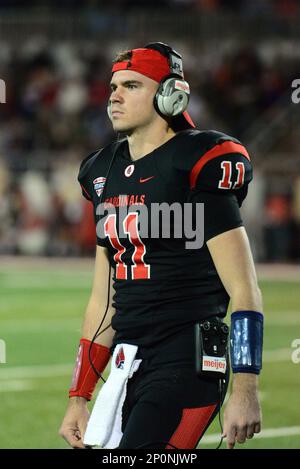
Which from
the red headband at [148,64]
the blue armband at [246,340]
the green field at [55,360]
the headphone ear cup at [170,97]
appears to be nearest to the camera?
the blue armband at [246,340]

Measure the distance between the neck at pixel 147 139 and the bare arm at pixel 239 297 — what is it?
1.59 feet

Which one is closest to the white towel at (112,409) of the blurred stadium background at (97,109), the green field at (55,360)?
the green field at (55,360)

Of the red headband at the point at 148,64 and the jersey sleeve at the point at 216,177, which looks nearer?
the jersey sleeve at the point at 216,177

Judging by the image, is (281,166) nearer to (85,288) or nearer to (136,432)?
(85,288)

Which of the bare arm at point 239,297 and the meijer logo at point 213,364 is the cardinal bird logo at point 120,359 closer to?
the meijer logo at point 213,364

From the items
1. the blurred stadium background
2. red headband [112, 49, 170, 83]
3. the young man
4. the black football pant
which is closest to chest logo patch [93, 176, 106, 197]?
the young man

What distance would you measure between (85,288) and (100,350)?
1182 centimetres

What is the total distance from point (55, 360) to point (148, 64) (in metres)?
5.59

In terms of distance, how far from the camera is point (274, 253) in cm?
2095

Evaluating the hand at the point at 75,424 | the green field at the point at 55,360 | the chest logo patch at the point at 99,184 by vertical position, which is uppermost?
the chest logo patch at the point at 99,184

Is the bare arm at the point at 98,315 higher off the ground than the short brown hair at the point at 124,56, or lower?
lower

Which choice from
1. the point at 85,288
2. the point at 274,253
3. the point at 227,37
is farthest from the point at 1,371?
the point at 227,37

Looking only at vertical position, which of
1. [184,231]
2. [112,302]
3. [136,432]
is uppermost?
[184,231]

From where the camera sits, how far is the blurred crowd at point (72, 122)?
21703mm
